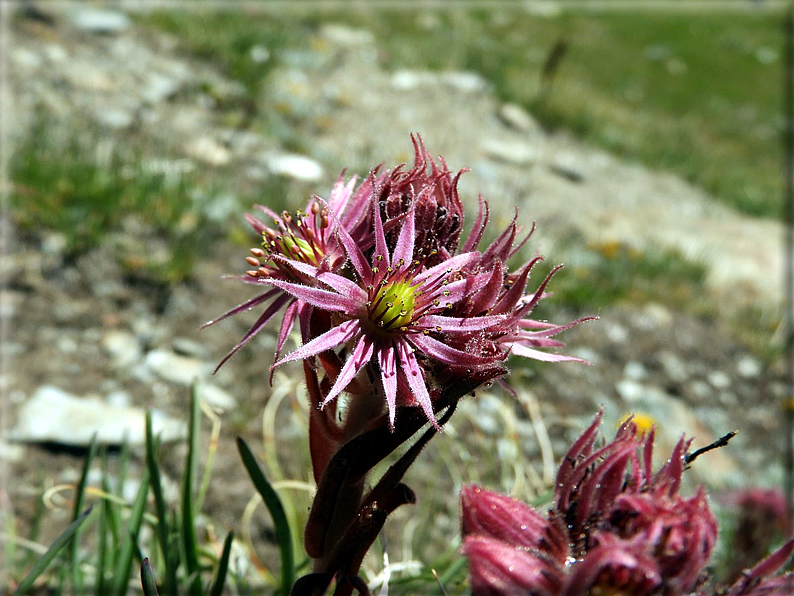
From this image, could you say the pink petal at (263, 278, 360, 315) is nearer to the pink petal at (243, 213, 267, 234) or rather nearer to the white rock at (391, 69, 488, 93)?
the pink petal at (243, 213, 267, 234)

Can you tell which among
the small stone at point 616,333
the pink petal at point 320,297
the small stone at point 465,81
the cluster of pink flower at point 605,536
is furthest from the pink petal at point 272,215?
the small stone at point 465,81

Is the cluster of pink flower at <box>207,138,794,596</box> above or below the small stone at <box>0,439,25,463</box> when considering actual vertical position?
above

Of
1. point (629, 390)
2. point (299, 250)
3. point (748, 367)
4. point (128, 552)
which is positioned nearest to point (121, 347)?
point (128, 552)

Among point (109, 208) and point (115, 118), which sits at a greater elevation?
point (115, 118)

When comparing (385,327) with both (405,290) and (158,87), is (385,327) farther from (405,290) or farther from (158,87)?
(158,87)

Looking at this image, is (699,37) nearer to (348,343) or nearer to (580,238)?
(580,238)

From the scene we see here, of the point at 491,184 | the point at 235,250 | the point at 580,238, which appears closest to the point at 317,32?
the point at 491,184

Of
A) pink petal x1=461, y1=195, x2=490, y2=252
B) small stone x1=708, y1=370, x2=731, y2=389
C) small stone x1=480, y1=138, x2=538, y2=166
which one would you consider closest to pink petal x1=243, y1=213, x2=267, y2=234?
pink petal x1=461, y1=195, x2=490, y2=252
